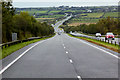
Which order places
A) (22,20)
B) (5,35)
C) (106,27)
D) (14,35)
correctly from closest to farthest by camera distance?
(14,35) → (5,35) → (22,20) → (106,27)

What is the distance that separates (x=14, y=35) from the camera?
3669 centimetres

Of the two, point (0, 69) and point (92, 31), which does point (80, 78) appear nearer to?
point (0, 69)

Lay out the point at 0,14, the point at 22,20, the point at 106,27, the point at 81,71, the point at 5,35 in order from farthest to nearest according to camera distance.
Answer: the point at 106,27, the point at 22,20, the point at 5,35, the point at 0,14, the point at 81,71

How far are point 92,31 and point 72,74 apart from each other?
185451mm

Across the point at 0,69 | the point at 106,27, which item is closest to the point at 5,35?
the point at 0,69

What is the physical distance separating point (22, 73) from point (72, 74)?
2.35m

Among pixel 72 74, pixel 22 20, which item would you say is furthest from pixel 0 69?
pixel 22 20

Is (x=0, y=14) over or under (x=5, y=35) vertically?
over

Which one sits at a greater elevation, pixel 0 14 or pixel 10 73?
pixel 0 14

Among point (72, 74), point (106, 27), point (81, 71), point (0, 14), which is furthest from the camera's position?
point (106, 27)

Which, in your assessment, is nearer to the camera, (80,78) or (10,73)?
(80,78)

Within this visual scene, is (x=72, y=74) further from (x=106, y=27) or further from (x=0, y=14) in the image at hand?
(x=106, y=27)

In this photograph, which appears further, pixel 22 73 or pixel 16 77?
pixel 22 73

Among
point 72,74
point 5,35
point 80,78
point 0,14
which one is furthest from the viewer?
point 5,35
